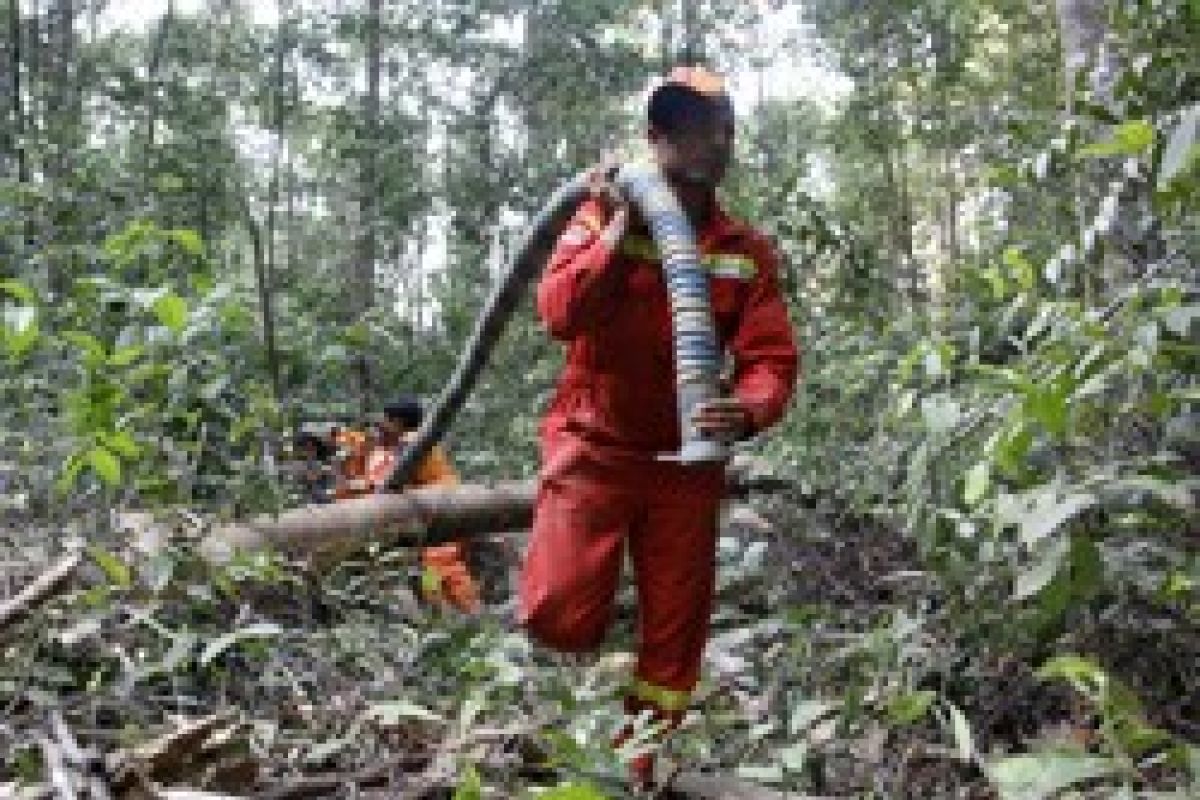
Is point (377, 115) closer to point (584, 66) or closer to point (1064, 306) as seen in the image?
point (584, 66)

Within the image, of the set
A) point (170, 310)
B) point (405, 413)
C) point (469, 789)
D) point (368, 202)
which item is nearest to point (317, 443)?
point (405, 413)

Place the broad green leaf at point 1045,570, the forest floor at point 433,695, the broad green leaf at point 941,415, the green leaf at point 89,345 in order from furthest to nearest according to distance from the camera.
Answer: the green leaf at point 89,345
the broad green leaf at point 941,415
the broad green leaf at point 1045,570
the forest floor at point 433,695

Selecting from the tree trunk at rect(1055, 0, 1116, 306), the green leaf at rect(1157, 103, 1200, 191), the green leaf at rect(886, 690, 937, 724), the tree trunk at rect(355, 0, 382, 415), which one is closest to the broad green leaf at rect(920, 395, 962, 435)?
the tree trunk at rect(1055, 0, 1116, 306)

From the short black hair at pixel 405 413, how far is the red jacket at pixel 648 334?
339cm

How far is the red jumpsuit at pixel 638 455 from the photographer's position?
3752mm

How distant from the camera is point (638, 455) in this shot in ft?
12.7

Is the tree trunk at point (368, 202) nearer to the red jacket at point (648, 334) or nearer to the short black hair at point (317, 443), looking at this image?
the short black hair at point (317, 443)

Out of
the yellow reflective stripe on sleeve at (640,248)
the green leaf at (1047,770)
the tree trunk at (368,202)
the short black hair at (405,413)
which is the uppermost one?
the tree trunk at (368,202)

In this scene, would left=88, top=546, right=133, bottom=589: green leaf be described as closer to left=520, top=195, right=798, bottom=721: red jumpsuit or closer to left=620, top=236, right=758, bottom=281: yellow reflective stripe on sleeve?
left=520, top=195, right=798, bottom=721: red jumpsuit

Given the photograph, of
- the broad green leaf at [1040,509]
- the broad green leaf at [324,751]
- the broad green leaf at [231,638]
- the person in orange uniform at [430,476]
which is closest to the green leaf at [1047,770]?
the broad green leaf at [1040,509]

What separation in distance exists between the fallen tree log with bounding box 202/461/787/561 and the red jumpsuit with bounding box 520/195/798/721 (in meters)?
0.99

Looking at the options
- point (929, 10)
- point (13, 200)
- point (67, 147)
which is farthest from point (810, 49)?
point (13, 200)

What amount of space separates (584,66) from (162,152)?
5311 mm

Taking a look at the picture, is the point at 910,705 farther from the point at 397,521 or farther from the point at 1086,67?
the point at 397,521
